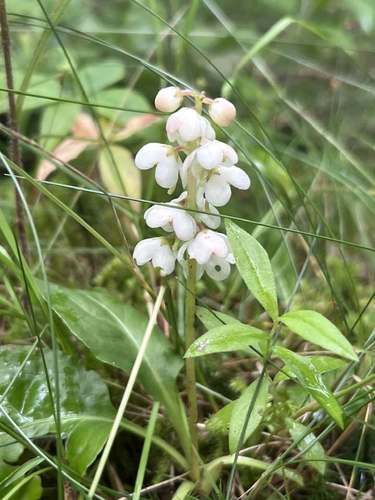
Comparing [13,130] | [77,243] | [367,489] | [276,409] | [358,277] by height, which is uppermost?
[13,130]

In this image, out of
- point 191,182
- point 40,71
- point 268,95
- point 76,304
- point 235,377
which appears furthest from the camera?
point 268,95

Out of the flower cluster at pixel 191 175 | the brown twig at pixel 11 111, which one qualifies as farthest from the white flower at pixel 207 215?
the brown twig at pixel 11 111

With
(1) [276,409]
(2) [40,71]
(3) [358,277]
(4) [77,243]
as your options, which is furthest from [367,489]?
(2) [40,71]

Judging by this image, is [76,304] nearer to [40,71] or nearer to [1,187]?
[1,187]

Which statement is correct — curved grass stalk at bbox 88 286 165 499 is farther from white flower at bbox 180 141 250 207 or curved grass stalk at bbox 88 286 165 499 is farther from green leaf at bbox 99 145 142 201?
green leaf at bbox 99 145 142 201

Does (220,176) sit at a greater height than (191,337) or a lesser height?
greater

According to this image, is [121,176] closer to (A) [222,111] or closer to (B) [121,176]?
(B) [121,176]

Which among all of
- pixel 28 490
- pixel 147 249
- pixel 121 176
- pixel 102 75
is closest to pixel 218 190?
pixel 147 249
